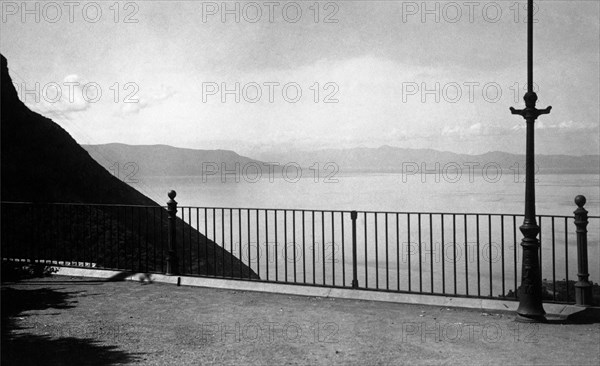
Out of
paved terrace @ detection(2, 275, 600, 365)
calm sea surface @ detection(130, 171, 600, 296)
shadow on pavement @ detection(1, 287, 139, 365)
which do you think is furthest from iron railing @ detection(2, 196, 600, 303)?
shadow on pavement @ detection(1, 287, 139, 365)

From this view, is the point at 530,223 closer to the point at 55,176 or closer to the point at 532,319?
the point at 532,319

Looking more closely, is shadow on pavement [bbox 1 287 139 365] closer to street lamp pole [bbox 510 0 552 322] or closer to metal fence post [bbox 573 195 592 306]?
street lamp pole [bbox 510 0 552 322]

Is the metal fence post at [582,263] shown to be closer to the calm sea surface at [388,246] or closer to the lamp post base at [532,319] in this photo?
the calm sea surface at [388,246]

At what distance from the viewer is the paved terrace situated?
17.6ft

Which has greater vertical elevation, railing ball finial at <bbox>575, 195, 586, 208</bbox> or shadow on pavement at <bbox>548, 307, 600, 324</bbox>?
railing ball finial at <bbox>575, 195, 586, 208</bbox>

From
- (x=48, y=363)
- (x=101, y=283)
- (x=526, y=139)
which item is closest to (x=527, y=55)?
(x=526, y=139)

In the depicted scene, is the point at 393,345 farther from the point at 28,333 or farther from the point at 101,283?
the point at 101,283

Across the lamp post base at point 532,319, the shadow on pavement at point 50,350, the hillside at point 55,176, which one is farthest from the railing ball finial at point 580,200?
the hillside at point 55,176

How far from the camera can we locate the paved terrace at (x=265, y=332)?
5.37m

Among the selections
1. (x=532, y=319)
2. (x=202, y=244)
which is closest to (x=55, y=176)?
(x=202, y=244)

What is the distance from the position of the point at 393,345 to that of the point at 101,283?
590cm

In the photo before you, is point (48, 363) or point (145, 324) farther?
point (145, 324)

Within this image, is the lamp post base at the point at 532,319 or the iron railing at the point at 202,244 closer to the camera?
the lamp post base at the point at 532,319

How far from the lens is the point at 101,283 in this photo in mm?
9484
